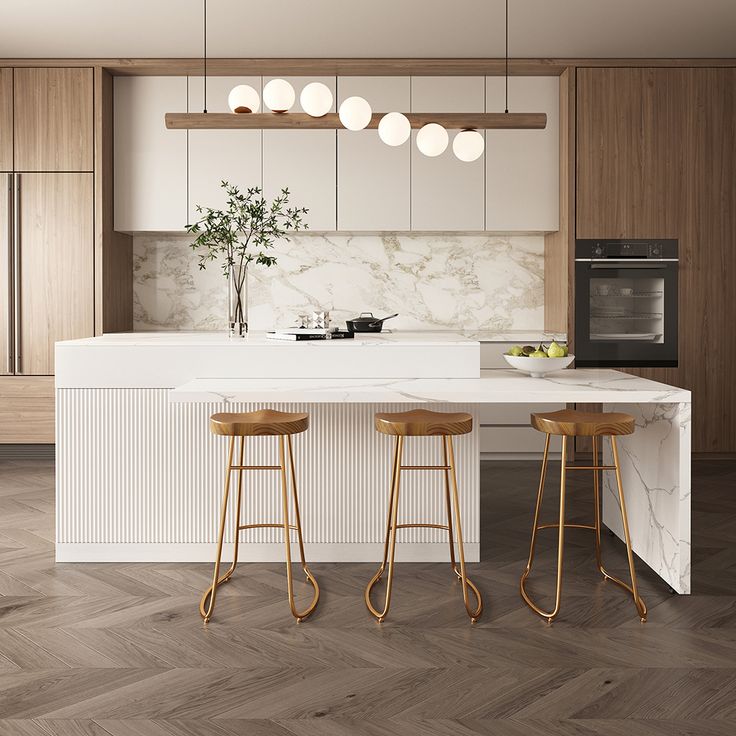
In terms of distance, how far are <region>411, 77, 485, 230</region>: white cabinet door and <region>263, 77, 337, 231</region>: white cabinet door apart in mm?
605

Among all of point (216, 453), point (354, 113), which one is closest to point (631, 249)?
point (354, 113)

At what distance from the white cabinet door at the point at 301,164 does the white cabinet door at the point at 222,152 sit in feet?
0.28

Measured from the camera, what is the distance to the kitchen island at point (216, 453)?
3.43 metres

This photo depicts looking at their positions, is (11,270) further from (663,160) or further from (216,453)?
(663,160)

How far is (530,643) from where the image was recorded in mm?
2619

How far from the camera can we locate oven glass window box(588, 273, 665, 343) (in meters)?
5.54

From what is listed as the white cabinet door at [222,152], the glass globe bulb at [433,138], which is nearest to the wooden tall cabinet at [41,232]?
the white cabinet door at [222,152]

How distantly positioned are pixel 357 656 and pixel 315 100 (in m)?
2.25

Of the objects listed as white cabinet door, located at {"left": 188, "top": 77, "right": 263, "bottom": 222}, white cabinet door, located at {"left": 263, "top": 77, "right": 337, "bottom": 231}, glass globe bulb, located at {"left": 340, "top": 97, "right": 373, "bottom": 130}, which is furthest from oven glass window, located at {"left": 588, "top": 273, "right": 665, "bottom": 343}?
glass globe bulb, located at {"left": 340, "top": 97, "right": 373, "bottom": 130}

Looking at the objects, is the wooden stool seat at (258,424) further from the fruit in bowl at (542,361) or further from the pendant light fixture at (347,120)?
the pendant light fixture at (347,120)

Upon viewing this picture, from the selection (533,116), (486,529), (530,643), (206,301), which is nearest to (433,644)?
(530,643)

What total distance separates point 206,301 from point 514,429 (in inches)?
102

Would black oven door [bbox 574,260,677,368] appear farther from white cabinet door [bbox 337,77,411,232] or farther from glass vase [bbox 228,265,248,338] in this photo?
glass vase [bbox 228,265,248,338]

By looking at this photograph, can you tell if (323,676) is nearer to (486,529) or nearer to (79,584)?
(79,584)
